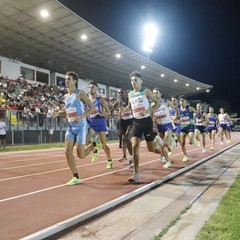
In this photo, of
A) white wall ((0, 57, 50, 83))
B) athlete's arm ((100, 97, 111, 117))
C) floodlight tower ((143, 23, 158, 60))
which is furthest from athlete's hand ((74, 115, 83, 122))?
floodlight tower ((143, 23, 158, 60))

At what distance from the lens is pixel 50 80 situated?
39844 mm

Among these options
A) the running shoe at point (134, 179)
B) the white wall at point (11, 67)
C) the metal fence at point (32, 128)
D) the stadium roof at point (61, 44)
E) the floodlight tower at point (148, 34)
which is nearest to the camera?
the running shoe at point (134, 179)

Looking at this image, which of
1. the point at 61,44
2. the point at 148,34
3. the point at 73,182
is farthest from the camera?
the point at 148,34

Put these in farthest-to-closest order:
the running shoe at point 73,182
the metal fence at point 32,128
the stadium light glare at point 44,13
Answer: the stadium light glare at point 44,13 → the metal fence at point 32,128 → the running shoe at point 73,182

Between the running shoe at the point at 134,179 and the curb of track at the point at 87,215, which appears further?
the running shoe at the point at 134,179

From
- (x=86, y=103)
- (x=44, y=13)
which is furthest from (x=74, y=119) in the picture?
(x=44, y=13)

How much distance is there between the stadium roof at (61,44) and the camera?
86.1ft

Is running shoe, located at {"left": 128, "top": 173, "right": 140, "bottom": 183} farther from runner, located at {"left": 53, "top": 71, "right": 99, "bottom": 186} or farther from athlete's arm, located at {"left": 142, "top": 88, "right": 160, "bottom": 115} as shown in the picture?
athlete's arm, located at {"left": 142, "top": 88, "right": 160, "bottom": 115}

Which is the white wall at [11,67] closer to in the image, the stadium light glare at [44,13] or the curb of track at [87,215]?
the stadium light glare at [44,13]

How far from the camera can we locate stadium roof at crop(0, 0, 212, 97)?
26234mm

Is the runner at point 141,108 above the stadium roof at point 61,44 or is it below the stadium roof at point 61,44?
below

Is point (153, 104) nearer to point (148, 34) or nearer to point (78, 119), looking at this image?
A: point (78, 119)

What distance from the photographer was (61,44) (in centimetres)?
3356

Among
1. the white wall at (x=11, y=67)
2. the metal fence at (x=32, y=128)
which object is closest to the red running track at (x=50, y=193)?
the metal fence at (x=32, y=128)
